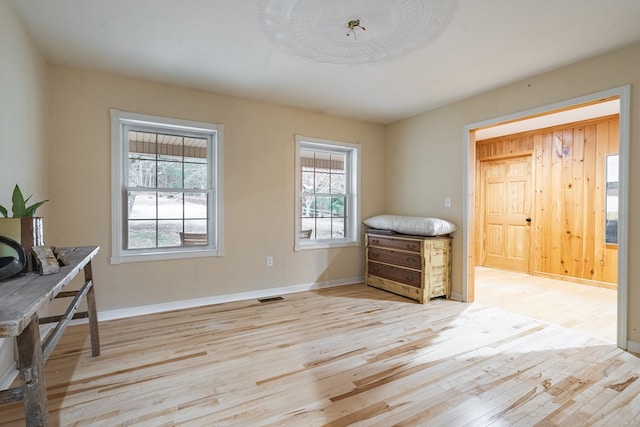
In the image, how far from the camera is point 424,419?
166 centimetres

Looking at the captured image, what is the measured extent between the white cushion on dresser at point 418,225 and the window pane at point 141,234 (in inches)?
110

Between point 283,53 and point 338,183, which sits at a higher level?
point 283,53

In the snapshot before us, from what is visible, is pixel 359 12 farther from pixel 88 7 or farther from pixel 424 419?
pixel 424 419

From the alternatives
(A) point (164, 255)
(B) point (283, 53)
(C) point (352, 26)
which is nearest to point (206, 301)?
(A) point (164, 255)

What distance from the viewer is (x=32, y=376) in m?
1.08

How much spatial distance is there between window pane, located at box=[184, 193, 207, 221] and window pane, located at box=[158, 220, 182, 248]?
151mm

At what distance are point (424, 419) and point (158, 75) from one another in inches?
139

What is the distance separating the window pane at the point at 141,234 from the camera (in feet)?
10.7

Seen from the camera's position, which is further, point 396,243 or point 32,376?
point 396,243

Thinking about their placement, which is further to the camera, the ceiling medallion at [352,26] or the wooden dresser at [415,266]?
the wooden dresser at [415,266]

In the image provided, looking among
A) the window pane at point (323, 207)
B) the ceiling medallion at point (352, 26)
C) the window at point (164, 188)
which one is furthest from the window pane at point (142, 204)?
the ceiling medallion at point (352, 26)

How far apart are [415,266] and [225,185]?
7.96 ft

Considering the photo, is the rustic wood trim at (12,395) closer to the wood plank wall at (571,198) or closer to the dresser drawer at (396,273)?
the dresser drawer at (396,273)

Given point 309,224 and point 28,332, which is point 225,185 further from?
point 28,332
